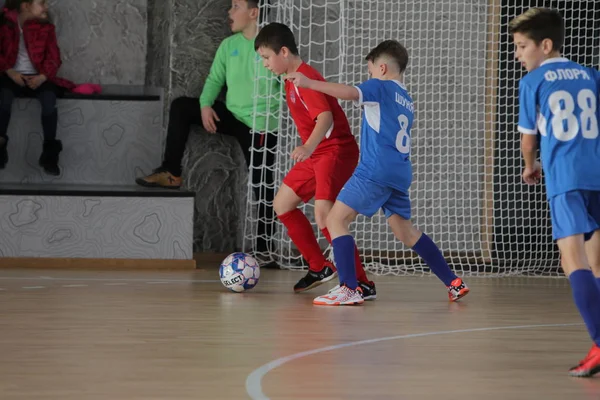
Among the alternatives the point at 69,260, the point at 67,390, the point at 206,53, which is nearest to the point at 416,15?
the point at 206,53

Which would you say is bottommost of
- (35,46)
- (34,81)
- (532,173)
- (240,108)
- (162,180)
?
(162,180)

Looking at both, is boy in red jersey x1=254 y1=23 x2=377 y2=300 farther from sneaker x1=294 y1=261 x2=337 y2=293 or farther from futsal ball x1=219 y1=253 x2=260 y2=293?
futsal ball x1=219 y1=253 x2=260 y2=293

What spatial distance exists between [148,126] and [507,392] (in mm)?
4420

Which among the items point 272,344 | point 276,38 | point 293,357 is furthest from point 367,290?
point 293,357

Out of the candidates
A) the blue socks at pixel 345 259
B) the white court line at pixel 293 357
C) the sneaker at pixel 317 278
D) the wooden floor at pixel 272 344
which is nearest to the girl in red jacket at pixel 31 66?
the wooden floor at pixel 272 344

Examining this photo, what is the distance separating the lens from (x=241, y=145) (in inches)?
248

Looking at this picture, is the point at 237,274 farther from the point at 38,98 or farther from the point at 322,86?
the point at 38,98

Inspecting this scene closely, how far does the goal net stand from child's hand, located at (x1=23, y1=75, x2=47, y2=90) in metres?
1.39

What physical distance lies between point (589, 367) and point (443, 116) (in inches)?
152

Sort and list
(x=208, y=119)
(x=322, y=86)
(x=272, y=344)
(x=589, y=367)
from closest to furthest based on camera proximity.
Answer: (x=589, y=367) → (x=272, y=344) → (x=322, y=86) → (x=208, y=119)

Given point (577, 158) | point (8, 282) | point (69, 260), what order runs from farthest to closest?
point (69, 260), point (8, 282), point (577, 158)

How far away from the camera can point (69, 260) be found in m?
5.70

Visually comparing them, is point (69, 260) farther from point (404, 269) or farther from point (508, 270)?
point (508, 270)

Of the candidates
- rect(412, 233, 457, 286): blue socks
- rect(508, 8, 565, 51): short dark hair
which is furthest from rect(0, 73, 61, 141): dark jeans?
rect(508, 8, 565, 51): short dark hair
